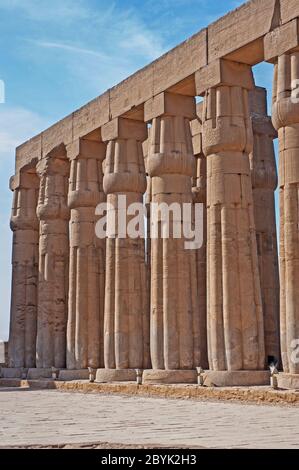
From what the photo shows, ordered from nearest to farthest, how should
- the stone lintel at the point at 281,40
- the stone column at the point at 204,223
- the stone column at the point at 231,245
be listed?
the stone lintel at the point at 281,40
the stone column at the point at 231,245
the stone column at the point at 204,223

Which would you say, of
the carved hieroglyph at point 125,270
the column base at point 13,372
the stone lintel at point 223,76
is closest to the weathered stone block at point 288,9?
the stone lintel at point 223,76

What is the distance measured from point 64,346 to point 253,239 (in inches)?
420

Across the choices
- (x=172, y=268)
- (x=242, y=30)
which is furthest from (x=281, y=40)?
(x=172, y=268)

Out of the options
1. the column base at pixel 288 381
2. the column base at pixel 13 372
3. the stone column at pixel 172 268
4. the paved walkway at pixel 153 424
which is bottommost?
the paved walkway at pixel 153 424

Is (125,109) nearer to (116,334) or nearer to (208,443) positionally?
(116,334)

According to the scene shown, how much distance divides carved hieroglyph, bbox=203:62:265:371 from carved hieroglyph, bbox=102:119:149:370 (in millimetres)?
4390

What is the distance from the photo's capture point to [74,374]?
23.9 metres

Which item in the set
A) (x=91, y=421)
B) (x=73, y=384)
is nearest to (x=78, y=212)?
(x=73, y=384)

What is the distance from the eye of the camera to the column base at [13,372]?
89.7 feet

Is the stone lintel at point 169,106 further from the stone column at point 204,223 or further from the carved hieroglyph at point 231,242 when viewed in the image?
the carved hieroglyph at point 231,242

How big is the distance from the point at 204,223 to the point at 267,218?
7.08ft

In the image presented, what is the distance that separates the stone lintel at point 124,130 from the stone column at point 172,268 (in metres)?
2.17

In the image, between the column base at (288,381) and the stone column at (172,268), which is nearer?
the column base at (288,381)

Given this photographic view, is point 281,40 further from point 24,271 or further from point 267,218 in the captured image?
point 24,271
